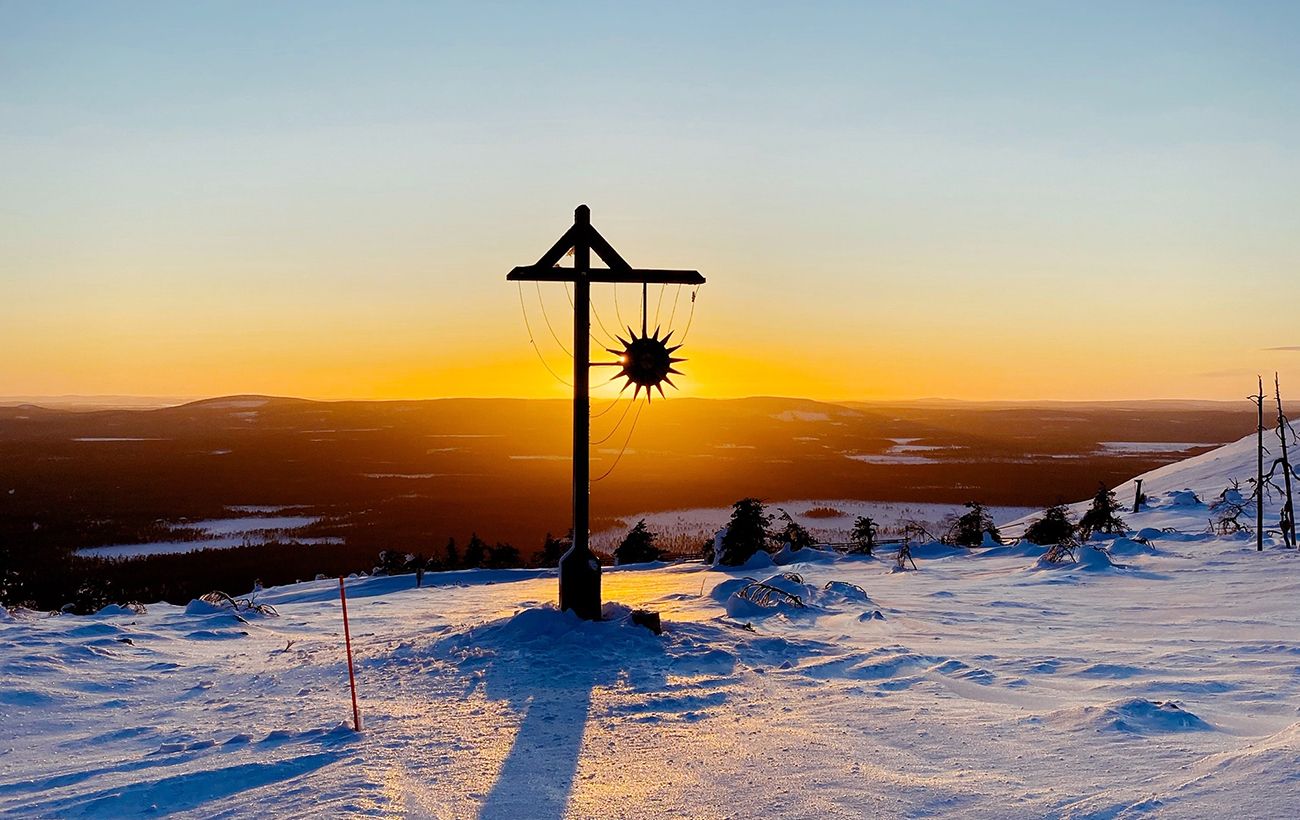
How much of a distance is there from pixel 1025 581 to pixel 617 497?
6021cm

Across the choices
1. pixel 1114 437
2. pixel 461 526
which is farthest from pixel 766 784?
pixel 1114 437

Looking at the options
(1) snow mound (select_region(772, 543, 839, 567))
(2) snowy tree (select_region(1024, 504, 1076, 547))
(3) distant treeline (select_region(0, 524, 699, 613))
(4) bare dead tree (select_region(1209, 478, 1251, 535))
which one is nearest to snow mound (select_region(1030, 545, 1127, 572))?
(2) snowy tree (select_region(1024, 504, 1076, 547))

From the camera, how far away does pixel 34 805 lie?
582 centimetres

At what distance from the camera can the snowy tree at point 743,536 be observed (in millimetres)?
22828

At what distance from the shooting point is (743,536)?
931 inches

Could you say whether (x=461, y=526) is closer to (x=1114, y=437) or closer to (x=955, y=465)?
(x=955, y=465)

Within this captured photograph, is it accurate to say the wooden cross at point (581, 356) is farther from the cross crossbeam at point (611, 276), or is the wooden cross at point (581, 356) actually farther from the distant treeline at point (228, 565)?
the distant treeline at point (228, 565)

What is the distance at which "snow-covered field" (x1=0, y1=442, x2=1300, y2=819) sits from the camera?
5.89 metres

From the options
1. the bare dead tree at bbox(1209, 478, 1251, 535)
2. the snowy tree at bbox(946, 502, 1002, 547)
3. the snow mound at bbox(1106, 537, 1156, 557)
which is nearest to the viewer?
the snow mound at bbox(1106, 537, 1156, 557)

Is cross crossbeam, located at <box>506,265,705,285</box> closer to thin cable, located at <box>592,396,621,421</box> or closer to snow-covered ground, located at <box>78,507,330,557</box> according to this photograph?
thin cable, located at <box>592,396,621,421</box>

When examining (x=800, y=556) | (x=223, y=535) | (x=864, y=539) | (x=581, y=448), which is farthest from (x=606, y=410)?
(x=223, y=535)

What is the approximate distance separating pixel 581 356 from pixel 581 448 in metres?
1.23

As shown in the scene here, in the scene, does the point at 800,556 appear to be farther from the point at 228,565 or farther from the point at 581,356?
the point at 228,565

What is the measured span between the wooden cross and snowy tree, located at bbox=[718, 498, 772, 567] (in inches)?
455
